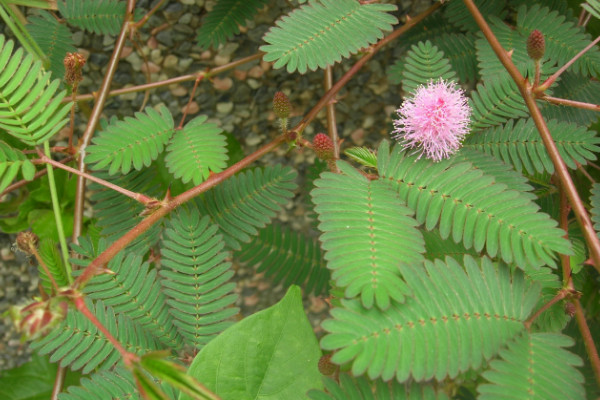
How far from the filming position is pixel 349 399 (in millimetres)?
741

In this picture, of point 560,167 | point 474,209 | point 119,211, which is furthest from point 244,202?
point 560,167

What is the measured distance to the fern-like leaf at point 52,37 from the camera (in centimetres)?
124

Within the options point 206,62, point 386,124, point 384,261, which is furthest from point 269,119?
point 384,261

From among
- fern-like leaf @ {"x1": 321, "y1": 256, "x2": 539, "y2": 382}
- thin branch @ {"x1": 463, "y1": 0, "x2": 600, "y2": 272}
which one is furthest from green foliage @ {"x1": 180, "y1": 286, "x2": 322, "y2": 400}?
thin branch @ {"x1": 463, "y1": 0, "x2": 600, "y2": 272}

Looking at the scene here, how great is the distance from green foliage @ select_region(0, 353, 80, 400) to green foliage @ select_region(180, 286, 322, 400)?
0.81m

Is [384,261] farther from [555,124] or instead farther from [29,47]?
[29,47]

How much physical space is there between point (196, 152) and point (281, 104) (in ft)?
0.62

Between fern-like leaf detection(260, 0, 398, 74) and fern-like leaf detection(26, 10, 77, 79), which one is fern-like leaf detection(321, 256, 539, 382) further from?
fern-like leaf detection(26, 10, 77, 79)

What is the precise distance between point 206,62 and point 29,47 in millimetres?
601

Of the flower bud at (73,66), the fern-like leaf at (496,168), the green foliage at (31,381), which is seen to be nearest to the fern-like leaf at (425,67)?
the fern-like leaf at (496,168)

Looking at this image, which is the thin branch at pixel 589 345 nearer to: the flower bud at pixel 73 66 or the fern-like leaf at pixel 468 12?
the fern-like leaf at pixel 468 12

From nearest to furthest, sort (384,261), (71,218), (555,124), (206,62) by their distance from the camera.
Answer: (384,261) → (555,124) → (71,218) → (206,62)

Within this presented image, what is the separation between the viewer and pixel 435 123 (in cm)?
90

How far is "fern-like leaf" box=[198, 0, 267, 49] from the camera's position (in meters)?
1.37
